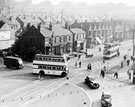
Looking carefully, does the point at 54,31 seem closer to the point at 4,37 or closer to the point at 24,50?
the point at 24,50

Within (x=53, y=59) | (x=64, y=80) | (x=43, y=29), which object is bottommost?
(x=64, y=80)

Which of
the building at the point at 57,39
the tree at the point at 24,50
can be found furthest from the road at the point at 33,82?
the building at the point at 57,39

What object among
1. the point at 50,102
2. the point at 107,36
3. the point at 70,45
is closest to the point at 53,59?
the point at 50,102

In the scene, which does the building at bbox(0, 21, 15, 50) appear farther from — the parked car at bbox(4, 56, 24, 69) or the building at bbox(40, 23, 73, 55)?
the parked car at bbox(4, 56, 24, 69)

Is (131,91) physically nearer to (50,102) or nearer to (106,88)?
(106,88)

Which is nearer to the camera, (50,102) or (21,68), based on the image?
(50,102)

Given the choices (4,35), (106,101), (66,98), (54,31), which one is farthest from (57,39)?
(106,101)

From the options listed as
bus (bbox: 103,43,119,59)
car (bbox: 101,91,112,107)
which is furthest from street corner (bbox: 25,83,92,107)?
bus (bbox: 103,43,119,59)
